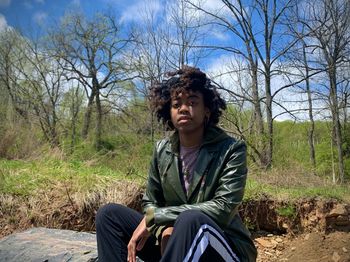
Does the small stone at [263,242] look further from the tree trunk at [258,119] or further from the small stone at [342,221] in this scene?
the tree trunk at [258,119]

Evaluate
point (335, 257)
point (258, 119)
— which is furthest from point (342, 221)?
point (258, 119)

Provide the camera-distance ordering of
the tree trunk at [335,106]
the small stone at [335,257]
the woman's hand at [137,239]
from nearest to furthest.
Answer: the woman's hand at [137,239], the small stone at [335,257], the tree trunk at [335,106]

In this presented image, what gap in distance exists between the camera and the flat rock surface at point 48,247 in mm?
2670

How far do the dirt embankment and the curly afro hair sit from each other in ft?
9.53

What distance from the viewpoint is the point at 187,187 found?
202 centimetres

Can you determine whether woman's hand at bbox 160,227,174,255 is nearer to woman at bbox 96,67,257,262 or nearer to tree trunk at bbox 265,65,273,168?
woman at bbox 96,67,257,262

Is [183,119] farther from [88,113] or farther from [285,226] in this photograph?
[88,113]

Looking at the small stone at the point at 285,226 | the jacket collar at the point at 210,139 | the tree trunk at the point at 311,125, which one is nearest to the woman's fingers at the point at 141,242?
the jacket collar at the point at 210,139

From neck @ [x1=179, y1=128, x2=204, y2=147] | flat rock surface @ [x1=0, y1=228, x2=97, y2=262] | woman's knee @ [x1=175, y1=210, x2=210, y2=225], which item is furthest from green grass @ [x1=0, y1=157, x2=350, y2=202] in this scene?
woman's knee @ [x1=175, y1=210, x2=210, y2=225]

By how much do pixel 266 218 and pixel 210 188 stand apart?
14.3 ft

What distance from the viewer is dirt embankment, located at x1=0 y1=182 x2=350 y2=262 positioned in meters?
4.62

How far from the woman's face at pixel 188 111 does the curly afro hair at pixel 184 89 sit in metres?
0.03

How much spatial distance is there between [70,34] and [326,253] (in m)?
18.5

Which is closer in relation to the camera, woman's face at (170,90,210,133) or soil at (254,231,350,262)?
woman's face at (170,90,210,133)
